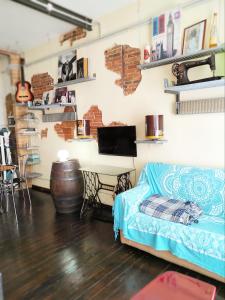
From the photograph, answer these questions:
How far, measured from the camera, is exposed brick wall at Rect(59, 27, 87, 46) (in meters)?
3.62

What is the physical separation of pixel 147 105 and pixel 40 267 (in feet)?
7.29

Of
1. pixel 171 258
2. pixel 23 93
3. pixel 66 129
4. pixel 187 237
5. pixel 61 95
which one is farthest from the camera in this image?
pixel 23 93

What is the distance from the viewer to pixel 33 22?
136 inches

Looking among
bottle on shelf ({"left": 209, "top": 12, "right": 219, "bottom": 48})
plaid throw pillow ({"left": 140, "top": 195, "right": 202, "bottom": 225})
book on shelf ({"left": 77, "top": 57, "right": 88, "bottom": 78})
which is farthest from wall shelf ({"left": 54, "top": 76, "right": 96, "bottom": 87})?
plaid throw pillow ({"left": 140, "top": 195, "right": 202, "bottom": 225})

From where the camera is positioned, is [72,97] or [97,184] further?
[72,97]

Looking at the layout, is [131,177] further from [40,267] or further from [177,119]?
[40,267]

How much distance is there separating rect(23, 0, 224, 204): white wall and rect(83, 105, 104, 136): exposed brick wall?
8cm

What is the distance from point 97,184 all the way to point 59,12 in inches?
100

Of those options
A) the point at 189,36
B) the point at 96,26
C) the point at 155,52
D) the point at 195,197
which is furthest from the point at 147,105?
the point at 96,26

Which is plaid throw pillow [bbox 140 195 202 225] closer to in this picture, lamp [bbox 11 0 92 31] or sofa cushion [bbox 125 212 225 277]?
sofa cushion [bbox 125 212 225 277]

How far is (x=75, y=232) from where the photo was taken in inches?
114

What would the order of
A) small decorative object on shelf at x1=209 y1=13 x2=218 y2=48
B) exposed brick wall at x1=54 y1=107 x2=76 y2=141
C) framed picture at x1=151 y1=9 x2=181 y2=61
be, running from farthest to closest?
exposed brick wall at x1=54 y1=107 x2=76 y2=141, framed picture at x1=151 y1=9 x2=181 y2=61, small decorative object on shelf at x1=209 y1=13 x2=218 y2=48

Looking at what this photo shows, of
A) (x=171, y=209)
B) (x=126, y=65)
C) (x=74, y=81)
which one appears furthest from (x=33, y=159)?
(x=171, y=209)

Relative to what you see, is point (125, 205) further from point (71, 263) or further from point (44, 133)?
point (44, 133)
